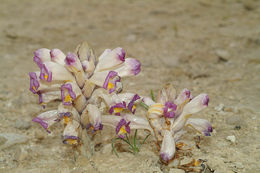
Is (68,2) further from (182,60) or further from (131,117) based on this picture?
(131,117)

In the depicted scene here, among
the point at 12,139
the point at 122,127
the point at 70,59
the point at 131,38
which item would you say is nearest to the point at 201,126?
the point at 122,127

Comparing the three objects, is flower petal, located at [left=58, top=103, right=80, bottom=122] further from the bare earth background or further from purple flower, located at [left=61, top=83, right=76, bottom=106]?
the bare earth background

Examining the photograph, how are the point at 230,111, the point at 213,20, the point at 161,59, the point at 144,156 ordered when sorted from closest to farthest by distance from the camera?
the point at 144,156 < the point at 230,111 < the point at 161,59 < the point at 213,20

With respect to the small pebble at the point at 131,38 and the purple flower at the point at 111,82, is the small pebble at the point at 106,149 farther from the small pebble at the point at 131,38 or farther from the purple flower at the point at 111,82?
the small pebble at the point at 131,38

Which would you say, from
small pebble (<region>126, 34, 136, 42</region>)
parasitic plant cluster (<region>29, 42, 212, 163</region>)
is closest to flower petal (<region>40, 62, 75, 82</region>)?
parasitic plant cluster (<region>29, 42, 212, 163</region>)

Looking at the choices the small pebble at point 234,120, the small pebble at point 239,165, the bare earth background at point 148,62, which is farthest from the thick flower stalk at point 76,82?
the small pebble at point 234,120

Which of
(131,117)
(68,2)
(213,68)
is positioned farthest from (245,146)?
(68,2)
